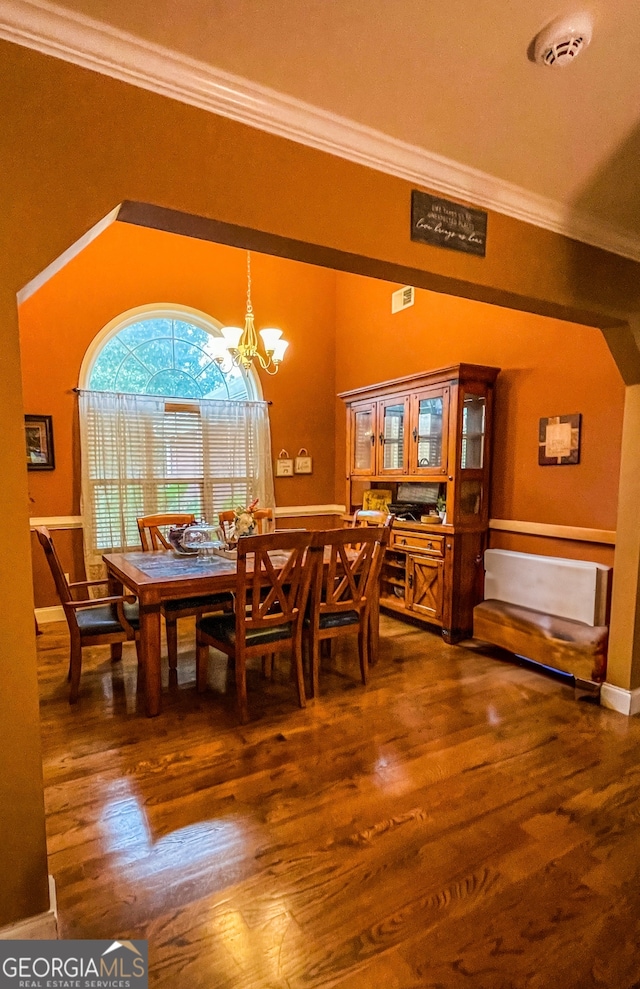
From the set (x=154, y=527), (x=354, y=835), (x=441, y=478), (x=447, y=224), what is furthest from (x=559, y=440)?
(x=154, y=527)

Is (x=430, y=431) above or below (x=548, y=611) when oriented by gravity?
above

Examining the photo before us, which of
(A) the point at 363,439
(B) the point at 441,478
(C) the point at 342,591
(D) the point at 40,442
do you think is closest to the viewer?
(C) the point at 342,591

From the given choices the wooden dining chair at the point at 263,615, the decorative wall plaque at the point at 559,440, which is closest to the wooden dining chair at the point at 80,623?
the wooden dining chair at the point at 263,615

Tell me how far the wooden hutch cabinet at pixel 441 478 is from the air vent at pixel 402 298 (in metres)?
0.92

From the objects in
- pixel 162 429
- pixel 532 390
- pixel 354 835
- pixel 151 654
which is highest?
pixel 532 390

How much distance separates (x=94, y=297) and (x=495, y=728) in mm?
4445

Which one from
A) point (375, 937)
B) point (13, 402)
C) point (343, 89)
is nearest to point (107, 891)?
point (375, 937)

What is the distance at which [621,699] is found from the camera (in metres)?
2.70

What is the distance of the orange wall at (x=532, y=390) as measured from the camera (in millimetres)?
3025

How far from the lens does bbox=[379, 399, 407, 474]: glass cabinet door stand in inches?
162

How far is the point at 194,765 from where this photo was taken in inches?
85.7

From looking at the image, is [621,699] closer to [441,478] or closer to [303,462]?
[441,478]

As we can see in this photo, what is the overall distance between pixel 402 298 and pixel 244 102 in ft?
11.2

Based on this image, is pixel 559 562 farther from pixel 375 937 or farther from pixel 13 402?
pixel 13 402
